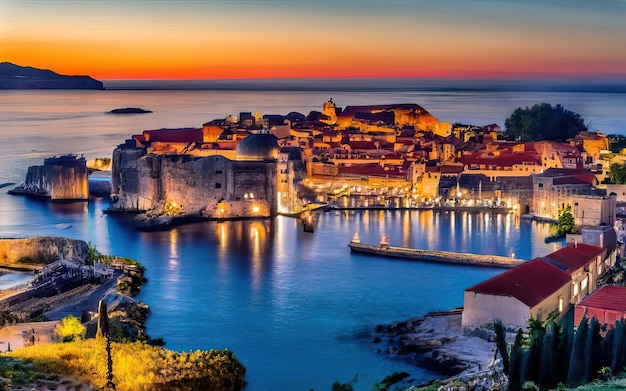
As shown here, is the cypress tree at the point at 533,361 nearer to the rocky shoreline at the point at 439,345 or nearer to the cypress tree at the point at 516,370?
the cypress tree at the point at 516,370

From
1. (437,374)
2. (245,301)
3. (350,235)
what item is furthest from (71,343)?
(350,235)

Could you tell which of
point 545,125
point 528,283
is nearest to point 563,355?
point 528,283

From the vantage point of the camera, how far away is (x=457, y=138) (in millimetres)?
30188

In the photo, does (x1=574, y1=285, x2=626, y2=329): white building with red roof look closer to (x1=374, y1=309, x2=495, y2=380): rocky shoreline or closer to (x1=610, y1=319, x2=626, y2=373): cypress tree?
(x1=374, y1=309, x2=495, y2=380): rocky shoreline

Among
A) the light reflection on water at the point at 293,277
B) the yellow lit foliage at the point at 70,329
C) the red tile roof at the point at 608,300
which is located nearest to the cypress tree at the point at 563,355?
the red tile roof at the point at 608,300

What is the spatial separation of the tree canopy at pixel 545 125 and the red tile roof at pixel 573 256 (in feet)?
59.8

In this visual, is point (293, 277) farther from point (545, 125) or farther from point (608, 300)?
point (545, 125)

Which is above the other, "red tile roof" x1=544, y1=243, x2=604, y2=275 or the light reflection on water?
"red tile roof" x1=544, y1=243, x2=604, y2=275

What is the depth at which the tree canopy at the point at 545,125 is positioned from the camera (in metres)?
30.6

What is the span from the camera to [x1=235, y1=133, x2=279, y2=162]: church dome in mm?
20672

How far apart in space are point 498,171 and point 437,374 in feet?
47.1

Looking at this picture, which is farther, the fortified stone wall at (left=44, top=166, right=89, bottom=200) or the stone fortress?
the fortified stone wall at (left=44, top=166, right=89, bottom=200)

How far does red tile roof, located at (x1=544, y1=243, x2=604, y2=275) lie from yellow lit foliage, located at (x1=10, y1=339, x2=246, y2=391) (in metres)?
4.26

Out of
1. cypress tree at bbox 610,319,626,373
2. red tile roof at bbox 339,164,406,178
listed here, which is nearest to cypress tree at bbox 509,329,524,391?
cypress tree at bbox 610,319,626,373
